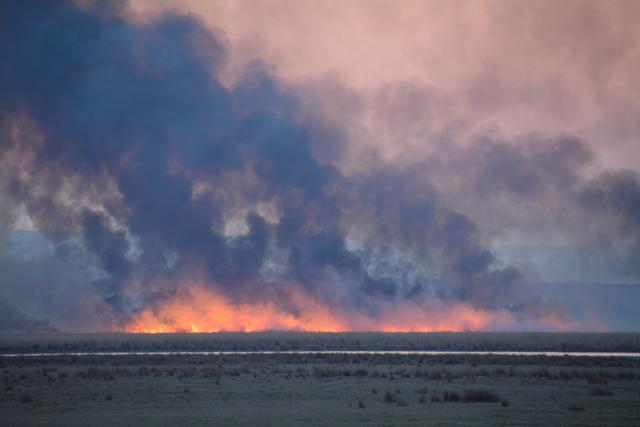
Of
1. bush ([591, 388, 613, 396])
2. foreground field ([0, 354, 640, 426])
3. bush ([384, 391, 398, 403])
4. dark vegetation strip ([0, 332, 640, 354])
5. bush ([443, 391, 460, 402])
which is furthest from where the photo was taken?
dark vegetation strip ([0, 332, 640, 354])

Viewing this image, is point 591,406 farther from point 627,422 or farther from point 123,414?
point 123,414

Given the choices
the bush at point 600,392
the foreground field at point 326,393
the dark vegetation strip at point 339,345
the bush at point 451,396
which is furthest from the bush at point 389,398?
the dark vegetation strip at point 339,345

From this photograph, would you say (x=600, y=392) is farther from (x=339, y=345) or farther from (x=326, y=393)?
(x=339, y=345)

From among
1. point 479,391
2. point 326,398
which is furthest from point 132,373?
point 479,391

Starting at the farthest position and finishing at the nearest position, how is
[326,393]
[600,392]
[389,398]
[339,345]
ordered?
[339,345] → [326,393] → [600,392] → [389,398]

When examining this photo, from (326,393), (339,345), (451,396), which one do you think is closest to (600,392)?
(451,396)

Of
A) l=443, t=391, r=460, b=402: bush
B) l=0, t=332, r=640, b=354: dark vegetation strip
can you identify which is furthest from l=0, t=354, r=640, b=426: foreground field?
l=0, t=332, r=640, b=354: dark vegetation strip

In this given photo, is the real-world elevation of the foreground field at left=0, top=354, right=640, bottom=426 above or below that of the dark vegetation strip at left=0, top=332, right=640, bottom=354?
below

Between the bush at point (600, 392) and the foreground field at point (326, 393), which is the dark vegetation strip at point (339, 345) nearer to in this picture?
the foreground field at point (326, 393)

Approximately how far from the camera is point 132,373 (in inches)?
2272

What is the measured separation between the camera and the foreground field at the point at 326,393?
33863 mm

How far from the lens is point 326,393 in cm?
4347

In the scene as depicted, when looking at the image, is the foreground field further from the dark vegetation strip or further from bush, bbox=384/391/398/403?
the dark vegetation strip

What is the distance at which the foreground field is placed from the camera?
3386cm
